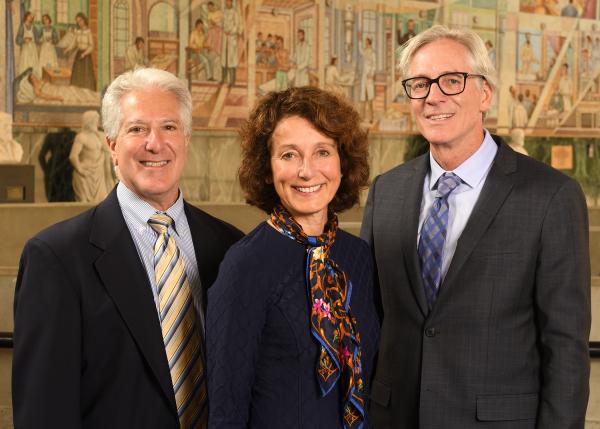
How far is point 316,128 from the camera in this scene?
90.1 inches

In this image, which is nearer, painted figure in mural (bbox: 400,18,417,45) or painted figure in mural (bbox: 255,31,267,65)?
painted figure in mural (bbox: 255,31,267,65)

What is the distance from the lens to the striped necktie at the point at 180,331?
2.47 m

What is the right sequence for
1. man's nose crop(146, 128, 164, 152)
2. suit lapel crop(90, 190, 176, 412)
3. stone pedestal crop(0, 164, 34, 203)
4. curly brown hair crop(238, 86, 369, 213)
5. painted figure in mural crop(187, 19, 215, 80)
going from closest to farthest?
curly brown hair crop(238, 86, 369, 213) < suit lapel crop(90, 190, 176, 412) < man's nose crop(146, 128, 164, 152) < stone pedestal crop(0, 164, 34, 203) < painted figure in mural crop(187, 19, 215, 80)

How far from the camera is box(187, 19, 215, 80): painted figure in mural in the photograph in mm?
13070

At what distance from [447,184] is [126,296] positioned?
3.74 feet

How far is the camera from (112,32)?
499 inches

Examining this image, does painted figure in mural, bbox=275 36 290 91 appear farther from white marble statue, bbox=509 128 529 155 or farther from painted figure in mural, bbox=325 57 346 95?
white marble statue, bbox=509 128 529 155

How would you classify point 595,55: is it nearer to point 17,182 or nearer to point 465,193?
point 17,182

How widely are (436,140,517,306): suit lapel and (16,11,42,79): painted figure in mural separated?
10.5 m

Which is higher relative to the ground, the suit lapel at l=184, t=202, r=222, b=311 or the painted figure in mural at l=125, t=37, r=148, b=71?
the painted figure in mural at l=125, t=37, r=148, b=71

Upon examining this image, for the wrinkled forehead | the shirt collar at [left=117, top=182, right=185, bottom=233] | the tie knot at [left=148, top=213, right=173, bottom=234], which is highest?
the wrinkled forehead

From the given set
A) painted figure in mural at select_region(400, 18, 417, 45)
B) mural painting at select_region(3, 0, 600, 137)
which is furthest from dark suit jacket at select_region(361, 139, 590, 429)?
painted figure in mural at select_region(400, 18, 417, 45)

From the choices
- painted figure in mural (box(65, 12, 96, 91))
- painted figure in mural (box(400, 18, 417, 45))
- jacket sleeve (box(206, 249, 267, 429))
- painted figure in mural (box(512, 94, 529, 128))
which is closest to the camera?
jacket sleeve (box(206, 249, 267, 429))

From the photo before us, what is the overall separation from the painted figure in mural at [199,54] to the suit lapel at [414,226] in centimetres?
1027
